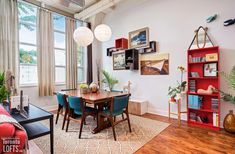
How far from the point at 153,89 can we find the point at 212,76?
59.0 inches

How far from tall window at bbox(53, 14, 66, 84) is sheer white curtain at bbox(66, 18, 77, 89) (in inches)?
6.5

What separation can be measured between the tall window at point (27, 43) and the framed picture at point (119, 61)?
246cm

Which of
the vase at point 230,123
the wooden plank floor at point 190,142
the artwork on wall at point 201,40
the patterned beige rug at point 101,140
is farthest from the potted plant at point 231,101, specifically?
the patterned beige rug at point 101,140

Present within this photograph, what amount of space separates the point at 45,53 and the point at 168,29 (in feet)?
11.7

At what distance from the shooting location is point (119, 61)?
4871 millimetres

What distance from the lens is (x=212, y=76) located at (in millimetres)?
2977

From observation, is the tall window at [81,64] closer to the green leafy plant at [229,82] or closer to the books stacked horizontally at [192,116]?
the books stacked horizontally at [192,116]

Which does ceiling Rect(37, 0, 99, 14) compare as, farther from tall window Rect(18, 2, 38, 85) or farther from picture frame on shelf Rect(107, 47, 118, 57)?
picture frame on shelf Rect(107, 47, 118, 57)

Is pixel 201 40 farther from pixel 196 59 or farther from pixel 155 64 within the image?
pixel 155 64

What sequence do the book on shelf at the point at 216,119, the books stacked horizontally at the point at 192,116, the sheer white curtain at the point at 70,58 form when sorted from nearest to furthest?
the book on shelf at the point at 216,119 → the books stacked horizontally at the point at 192,116 → the sheer white curtain at the point at 70,58

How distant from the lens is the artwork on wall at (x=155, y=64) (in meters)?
3.80

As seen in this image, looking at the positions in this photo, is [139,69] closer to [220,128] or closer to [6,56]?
[220,128]

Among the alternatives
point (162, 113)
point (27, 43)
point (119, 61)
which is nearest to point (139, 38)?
Answer: point (119, 61)

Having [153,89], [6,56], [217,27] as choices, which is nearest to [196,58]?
[217,27]
